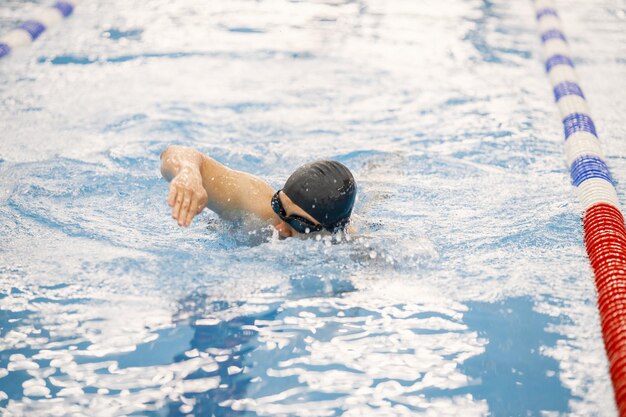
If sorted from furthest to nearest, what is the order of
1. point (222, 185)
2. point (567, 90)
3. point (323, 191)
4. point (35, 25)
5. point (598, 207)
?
point (35, 25), point (567, 90), point (598, 207), point (222, 185), point (323, 191)

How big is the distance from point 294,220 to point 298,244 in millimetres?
183

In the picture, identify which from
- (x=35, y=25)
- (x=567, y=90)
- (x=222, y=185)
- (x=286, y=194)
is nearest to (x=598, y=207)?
(x=286, y=194)

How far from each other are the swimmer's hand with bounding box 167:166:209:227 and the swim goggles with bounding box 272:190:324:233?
1.67 feet

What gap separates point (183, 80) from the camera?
21.2 feet

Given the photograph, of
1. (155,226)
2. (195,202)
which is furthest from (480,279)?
(155,226)

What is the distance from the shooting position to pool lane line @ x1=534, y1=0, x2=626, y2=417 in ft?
9.73

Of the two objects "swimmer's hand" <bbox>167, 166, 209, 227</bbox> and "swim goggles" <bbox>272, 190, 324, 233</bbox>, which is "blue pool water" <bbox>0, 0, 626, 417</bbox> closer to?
"swim goggles" <bbox>272, 190, 324, 233</bbox>

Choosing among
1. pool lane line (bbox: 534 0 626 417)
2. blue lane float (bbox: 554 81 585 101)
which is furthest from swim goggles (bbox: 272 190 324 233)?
blue lane float (bbox: 554 81 585 101)

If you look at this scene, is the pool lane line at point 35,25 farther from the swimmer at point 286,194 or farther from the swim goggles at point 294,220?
the swim goggles at point 294,220

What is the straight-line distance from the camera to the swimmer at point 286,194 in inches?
130

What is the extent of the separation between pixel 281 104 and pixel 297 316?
122 inches

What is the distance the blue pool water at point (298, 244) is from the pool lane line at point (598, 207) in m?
0.07

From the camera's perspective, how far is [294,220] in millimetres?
3359

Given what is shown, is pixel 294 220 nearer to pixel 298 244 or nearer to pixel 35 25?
pixel 298 244
